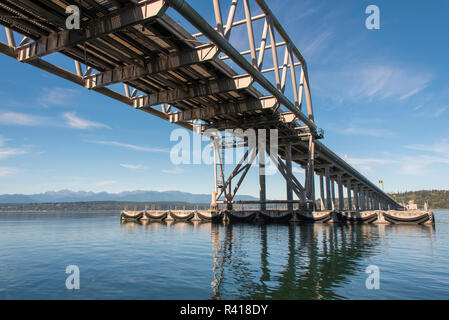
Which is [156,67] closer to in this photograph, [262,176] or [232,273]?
[232,273]

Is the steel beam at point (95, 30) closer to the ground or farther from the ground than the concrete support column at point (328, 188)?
farther from the ground

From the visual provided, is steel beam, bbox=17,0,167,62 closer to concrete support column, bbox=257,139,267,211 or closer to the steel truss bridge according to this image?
the steel truss bridge

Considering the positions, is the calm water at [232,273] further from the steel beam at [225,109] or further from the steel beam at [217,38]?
the steel beam at [225,109]

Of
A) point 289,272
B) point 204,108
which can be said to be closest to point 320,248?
point 289,272

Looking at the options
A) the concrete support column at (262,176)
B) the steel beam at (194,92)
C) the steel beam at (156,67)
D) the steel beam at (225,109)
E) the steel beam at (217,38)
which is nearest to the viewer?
the steel beam at (217,38)

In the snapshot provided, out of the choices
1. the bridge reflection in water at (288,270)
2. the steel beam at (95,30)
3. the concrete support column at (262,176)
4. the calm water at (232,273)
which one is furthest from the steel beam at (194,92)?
the concrete support column at (262,176)

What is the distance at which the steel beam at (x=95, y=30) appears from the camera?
626 inches

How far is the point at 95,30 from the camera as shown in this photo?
17.3 m

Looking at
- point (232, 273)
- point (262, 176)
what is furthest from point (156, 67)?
point (262, 176)

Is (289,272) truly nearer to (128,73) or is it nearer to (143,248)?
(143,248)

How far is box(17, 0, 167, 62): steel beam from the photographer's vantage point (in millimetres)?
15898

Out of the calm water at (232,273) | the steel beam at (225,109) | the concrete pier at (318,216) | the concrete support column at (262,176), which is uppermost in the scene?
the steel beam at (225,109)

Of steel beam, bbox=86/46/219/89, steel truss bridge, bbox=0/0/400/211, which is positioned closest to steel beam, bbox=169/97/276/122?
steel truss bridge, bbox=0/0/400/211
